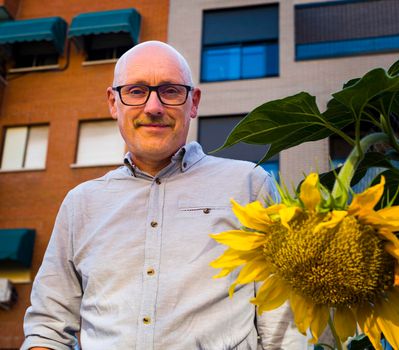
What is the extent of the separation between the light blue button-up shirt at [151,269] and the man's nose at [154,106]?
0.24 meters

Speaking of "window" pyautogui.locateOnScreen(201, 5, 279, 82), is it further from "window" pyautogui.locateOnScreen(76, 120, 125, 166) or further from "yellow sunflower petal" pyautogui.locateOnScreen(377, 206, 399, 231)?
"yellow sunflower petal" pyautogui.locateOnScreen(377, 206, 399, 231)

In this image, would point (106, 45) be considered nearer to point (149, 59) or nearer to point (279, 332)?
point (149, 59)

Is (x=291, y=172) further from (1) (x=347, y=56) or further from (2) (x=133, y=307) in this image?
(2) (x=133, y=307)

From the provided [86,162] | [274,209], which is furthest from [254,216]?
[86,162]

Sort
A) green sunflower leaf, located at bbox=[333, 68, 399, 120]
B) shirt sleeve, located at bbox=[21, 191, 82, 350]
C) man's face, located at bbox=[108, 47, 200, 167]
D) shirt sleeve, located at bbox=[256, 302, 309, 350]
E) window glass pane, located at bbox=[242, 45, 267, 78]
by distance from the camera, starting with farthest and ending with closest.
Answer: window glass pane, located at bbox=[242, 45, 267, 78], shirt sleeve, located at bbox=[21, 191, 82, 350], man's face, located at bbox=[108, 47, 200, 167], shirt sleeve, located at bbox=[256, 302, 309, 350], green sunflower leaf, located at bbox=[333, 68, 399, 120]

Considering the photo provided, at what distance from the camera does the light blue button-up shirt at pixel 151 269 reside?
163 cm

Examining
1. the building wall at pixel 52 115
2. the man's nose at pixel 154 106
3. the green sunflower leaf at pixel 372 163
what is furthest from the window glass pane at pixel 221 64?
the green sunflower leaf at pixel 372 163

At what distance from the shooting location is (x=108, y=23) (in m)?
12.3

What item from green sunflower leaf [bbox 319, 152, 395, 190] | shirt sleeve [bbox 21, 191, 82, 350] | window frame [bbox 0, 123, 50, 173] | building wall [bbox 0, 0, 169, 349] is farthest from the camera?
window frame [bbox 0, 123, 50, 173]

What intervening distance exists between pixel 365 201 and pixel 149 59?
1.20m

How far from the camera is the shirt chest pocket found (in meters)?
1.77

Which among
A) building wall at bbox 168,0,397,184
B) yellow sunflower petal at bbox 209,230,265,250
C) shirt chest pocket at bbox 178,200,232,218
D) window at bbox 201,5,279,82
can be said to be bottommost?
yellow sunflower petal at bbox 209,230,265,250

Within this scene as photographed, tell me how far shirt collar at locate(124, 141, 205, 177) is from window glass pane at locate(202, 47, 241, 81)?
406 inches

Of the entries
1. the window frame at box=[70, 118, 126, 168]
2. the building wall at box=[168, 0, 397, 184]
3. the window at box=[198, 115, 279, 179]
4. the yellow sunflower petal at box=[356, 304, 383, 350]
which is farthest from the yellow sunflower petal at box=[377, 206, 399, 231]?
the window frame at box=[70, 118, 126, 168]
